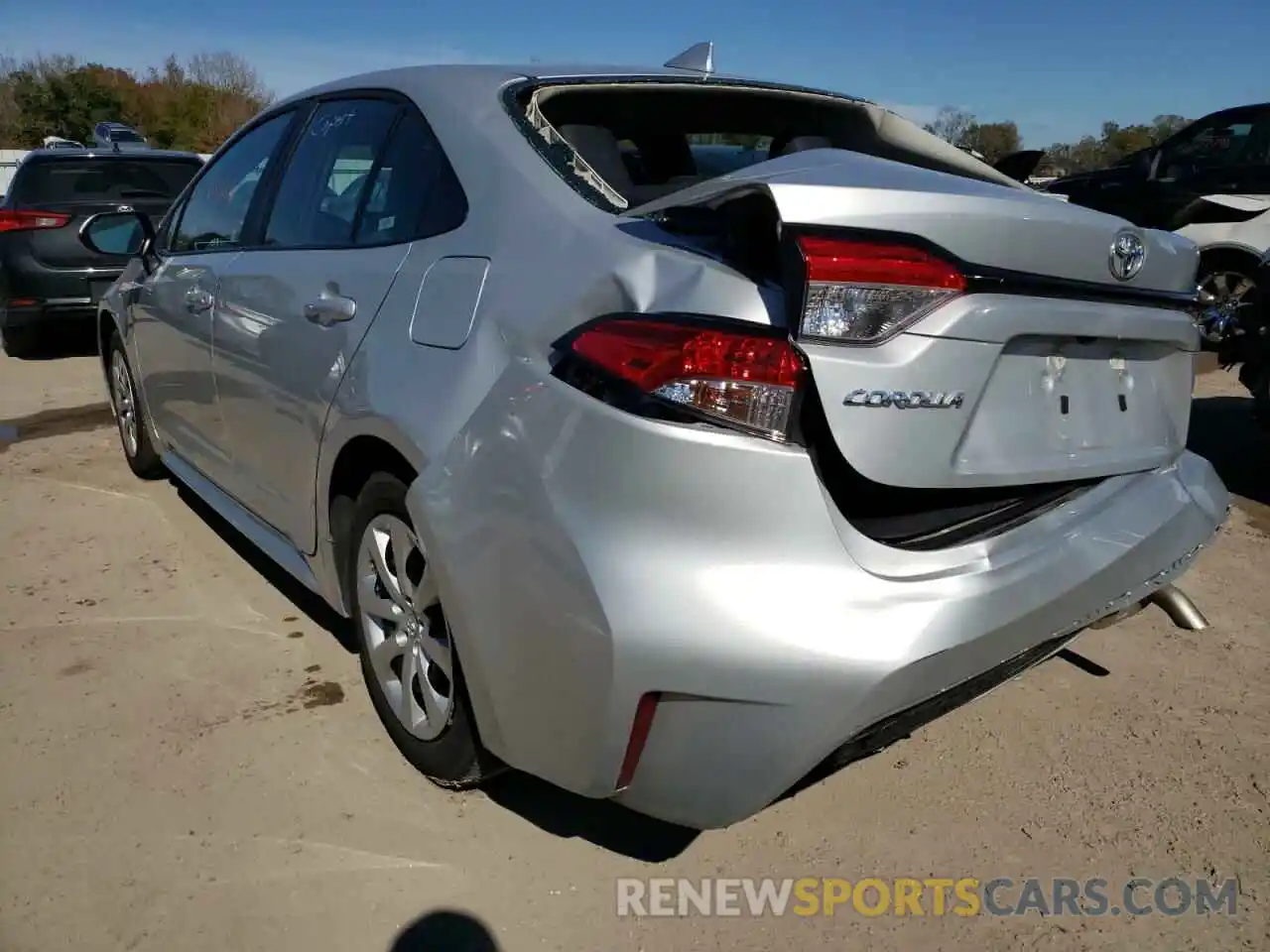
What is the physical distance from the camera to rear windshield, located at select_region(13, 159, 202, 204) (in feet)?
25.8

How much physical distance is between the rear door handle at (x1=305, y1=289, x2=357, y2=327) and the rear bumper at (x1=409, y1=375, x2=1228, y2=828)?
0.70 metres

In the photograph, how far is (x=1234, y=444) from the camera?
237 inches

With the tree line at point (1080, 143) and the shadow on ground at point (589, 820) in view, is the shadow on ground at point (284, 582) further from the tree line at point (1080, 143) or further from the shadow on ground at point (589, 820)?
the tree line at point (1080, 143)

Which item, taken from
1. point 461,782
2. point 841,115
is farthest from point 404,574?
point 841,115

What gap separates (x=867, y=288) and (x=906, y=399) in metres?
0.20

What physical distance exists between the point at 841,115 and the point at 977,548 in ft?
5.72

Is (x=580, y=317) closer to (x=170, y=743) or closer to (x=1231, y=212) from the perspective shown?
(x=170, y=743)

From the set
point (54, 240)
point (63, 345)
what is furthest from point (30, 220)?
point (63, 345)

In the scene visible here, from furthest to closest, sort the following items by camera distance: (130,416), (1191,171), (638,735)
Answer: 1. (1191,171)
2. (130,416)
3. (638,735)

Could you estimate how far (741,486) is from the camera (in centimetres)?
169

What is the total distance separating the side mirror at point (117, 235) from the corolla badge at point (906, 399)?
3.61 metres

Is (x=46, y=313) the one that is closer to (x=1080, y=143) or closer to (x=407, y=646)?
(x=407, y=646)

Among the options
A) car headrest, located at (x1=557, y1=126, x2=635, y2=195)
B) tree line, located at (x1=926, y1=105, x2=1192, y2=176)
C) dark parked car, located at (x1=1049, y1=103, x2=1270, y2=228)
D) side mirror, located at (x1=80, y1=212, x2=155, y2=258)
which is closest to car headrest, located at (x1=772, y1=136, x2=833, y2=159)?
car headrest, located at (x1=557, y1=126, x2=635, y2=195)

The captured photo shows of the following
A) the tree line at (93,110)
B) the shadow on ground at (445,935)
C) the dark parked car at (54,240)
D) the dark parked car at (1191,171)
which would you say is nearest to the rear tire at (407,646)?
the shadow on ground at (445,935)
